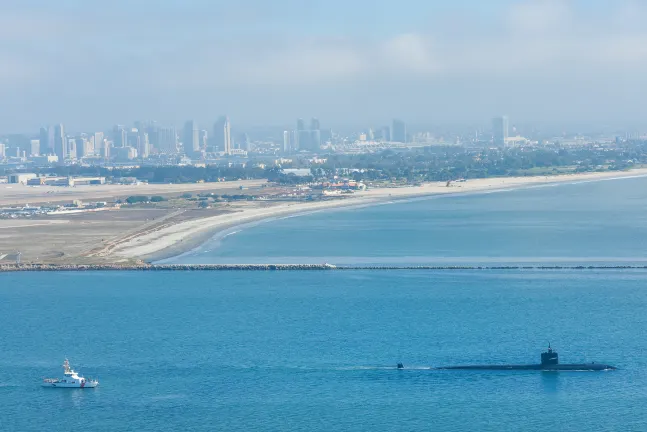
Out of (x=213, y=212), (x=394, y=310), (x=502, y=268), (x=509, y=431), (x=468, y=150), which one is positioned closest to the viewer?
(x=509, y=431)

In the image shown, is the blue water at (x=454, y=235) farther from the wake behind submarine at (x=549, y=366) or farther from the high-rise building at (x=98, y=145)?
the high-rise building at (x=98, y=145)

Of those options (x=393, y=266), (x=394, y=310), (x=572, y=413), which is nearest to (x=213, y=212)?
(x=393, y=266)

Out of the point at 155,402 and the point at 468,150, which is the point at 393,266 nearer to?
the point at 155,402

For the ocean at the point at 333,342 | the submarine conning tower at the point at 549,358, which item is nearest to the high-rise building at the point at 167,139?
the ocean at the point at 333,342

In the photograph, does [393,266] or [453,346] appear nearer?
[453,346]

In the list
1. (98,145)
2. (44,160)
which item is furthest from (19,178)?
(98,145)

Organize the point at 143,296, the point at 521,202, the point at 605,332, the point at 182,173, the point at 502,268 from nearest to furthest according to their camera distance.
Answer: the point at 605,332, the point at 143,296, the point at 502,268, the point at 521,202, the point at 182,173

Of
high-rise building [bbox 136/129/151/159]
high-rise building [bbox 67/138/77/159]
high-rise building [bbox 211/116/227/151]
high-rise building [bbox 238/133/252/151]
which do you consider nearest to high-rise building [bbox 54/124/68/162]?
high-rise building [bbox 67/138/77/159]
